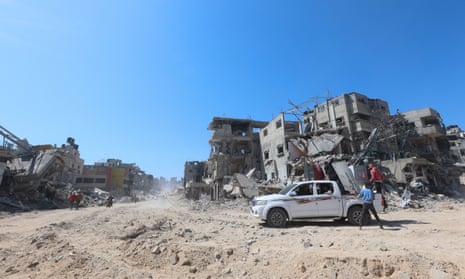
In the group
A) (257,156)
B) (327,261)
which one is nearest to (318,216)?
(327,261)

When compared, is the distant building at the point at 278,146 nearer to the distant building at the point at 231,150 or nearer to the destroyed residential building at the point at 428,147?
the distant building at the point at 231,150

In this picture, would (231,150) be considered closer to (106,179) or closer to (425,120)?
(425,120)

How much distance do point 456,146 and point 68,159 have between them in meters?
86.2

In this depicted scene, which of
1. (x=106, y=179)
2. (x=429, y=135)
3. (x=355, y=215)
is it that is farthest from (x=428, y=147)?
(x=106, y=179)

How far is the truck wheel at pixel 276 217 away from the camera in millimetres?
8875

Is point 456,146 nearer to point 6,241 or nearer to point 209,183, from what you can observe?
point 209,183

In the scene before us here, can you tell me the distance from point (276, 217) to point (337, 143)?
22798 millimetres

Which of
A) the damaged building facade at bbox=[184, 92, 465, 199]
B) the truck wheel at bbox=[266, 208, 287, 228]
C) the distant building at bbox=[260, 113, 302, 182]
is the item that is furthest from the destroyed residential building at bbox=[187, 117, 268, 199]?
the truck wheel at bbox=[266, 208, 287, 228]

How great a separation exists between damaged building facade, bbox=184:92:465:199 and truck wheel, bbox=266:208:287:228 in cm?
1446

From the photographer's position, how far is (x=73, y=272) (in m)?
5.07

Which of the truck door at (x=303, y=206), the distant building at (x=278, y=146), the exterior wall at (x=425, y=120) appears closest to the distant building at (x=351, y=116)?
the distant building at (x=278, y=146)

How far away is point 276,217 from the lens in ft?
29.3

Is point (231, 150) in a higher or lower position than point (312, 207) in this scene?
higher

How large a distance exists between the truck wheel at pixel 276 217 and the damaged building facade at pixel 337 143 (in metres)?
14.5
